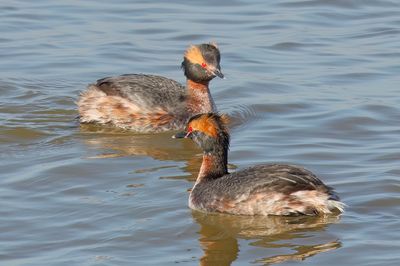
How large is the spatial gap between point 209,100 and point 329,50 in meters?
3.48

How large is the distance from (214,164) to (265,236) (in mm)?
1205

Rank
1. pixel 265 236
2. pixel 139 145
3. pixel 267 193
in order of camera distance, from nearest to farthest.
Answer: pixel 265 236 < pixel 267 193 < pixel 139 145

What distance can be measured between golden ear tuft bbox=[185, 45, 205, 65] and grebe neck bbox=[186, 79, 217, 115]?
240 millimetres

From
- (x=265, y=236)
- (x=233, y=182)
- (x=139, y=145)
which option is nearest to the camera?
(x=265, y=236)

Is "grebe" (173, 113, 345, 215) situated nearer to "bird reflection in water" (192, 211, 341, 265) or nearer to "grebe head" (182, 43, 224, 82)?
"bird reflection in water" (192, 211, 341, 265)

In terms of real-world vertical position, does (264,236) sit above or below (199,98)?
below

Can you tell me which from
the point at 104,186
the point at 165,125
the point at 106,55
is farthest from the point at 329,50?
the point at 104,186

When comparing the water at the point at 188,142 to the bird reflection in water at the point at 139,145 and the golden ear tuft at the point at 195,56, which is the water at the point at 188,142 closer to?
the bird reflection in water at the point at 139,145

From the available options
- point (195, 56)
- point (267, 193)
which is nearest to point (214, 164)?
point (267, 193)

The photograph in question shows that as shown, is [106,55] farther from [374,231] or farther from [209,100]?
[374,231]

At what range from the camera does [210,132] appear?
10.4 m

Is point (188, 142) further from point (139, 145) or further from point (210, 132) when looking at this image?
point (210, 132)

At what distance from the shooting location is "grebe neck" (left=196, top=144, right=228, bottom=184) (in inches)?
409

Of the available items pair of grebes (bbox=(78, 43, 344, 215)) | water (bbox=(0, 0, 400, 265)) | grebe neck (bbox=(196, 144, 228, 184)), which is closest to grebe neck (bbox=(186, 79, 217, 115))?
pair of grebes (bbox=(78, 43, 344, 215))
